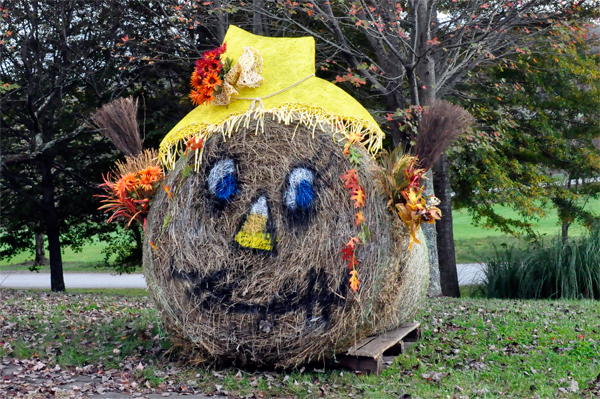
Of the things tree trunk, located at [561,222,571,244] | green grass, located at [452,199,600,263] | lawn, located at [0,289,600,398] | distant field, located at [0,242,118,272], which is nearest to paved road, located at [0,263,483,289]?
distant field, located at [0,242,118,272]

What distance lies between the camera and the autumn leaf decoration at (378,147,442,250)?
5.12 metres

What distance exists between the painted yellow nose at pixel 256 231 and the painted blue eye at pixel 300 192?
22 cm

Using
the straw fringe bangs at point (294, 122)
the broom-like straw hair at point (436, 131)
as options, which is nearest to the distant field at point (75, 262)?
the straw fringe bangs at point (294, 122)

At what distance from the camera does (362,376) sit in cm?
527

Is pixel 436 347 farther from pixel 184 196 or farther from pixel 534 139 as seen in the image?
pixel 534 139

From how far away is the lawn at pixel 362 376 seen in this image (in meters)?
4.96

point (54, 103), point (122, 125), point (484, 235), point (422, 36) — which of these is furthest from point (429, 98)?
point (484, 235)

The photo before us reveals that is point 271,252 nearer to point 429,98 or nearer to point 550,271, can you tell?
point 429,98

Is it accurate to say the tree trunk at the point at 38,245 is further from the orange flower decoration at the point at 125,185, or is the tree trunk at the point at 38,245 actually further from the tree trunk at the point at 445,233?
the orange flower decoration at the point at 125,185

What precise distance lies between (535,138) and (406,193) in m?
9.62

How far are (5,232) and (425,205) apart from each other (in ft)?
39.2

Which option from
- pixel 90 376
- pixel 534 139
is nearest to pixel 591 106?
pixel 534 139

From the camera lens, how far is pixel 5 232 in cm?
1404

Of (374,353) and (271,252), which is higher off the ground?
(271,252)
